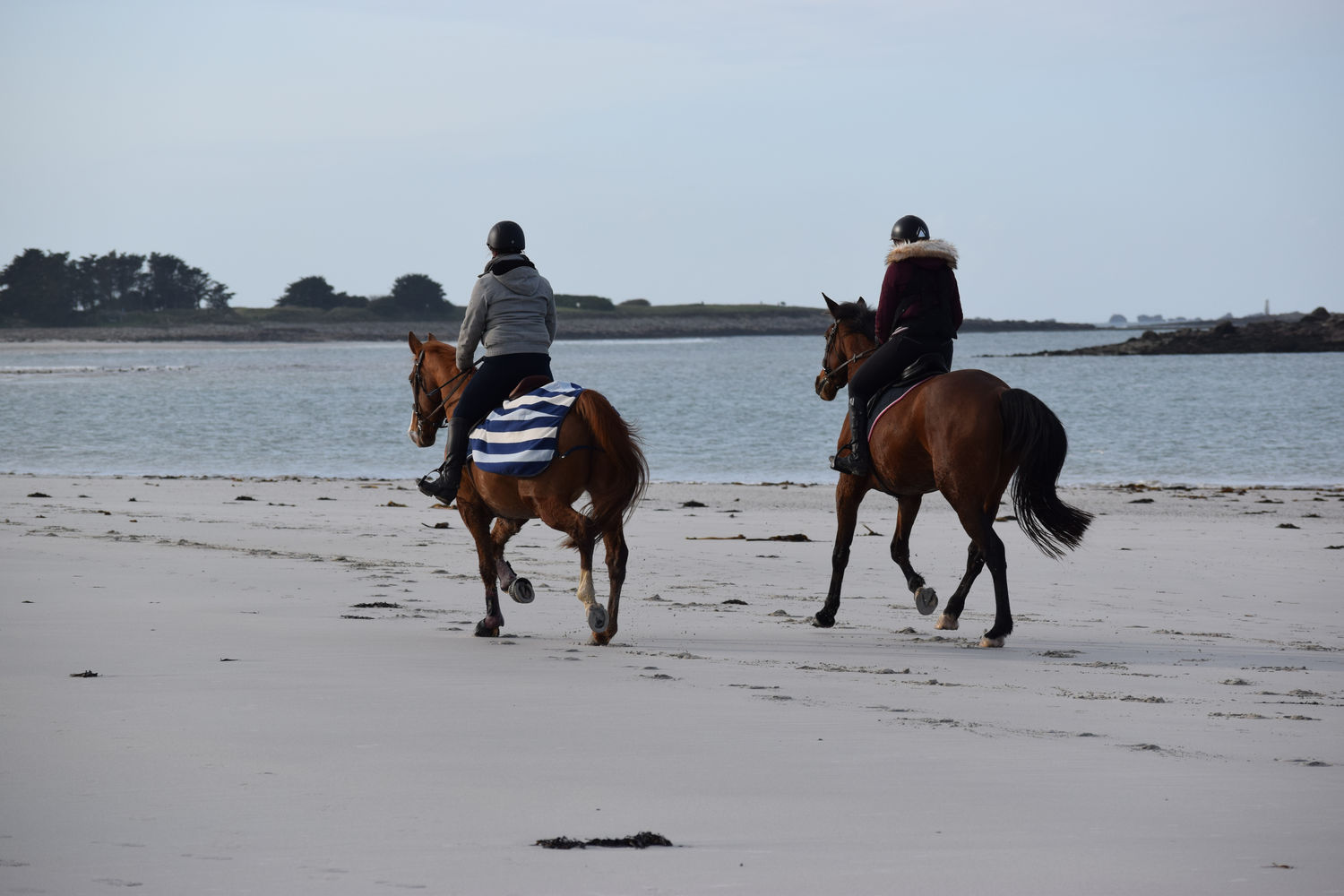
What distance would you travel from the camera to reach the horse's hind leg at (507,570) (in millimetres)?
7559

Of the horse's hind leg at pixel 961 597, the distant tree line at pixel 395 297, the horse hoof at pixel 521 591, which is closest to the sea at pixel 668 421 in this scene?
the horse's hind leg at pixel 961 597

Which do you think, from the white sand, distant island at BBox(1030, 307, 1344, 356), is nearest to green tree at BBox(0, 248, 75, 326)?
distant island at BBox(1030, 307, 1344, 356)

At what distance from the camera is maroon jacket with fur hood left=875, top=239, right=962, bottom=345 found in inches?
333

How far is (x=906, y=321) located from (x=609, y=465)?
234cm

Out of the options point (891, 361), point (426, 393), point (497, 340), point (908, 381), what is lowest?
point (426, 393)

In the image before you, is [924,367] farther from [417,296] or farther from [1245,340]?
[417,296]

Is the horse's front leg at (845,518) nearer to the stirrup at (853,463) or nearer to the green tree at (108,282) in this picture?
the stirrup at (853,463)

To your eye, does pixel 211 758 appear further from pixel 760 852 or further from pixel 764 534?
pixel 764 534

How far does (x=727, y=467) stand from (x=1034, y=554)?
13684mm

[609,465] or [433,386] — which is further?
[433,386]

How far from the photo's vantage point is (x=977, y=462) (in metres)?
7.73

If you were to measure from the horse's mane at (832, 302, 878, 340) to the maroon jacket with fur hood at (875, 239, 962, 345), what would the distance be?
24.4 inches

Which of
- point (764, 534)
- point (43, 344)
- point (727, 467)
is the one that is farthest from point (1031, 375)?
point (43, 344)

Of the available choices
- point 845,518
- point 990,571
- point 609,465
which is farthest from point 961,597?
point 609,465
